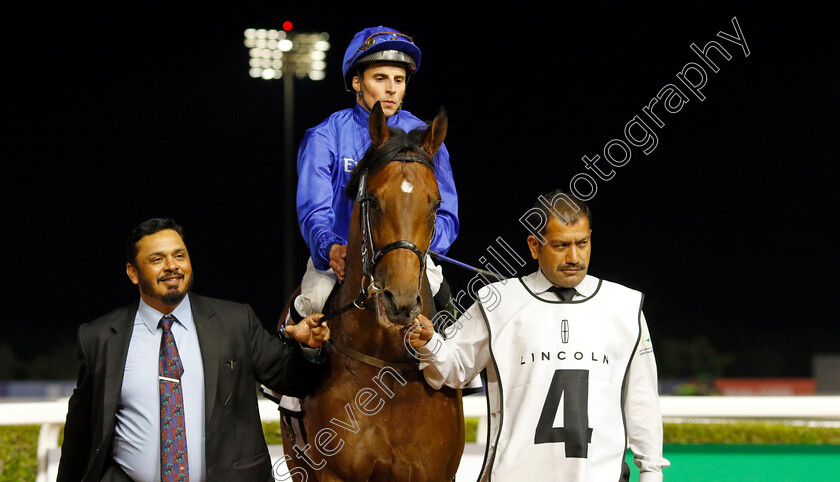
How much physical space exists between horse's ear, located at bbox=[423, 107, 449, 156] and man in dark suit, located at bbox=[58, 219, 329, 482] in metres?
0.65

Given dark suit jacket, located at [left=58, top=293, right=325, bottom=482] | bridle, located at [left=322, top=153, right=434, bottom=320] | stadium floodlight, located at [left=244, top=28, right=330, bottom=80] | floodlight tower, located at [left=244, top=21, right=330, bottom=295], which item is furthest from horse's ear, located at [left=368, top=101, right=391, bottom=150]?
stadium floodlight, located at [left=244, top=28, right=330, bottom=80]

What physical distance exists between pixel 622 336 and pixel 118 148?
16206mm

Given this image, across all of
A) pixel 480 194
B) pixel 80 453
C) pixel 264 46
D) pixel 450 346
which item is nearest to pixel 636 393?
pixel 450 346

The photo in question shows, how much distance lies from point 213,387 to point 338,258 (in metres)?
0.59

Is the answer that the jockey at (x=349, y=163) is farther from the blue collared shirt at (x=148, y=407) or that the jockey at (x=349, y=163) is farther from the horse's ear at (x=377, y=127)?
the blue collared shirt at (x=148, y=407)

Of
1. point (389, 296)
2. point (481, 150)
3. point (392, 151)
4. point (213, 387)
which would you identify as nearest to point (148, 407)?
point (213, 387)

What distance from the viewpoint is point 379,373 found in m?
2.58

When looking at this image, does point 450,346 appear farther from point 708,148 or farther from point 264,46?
point 708,148

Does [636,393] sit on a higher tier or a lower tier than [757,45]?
lower

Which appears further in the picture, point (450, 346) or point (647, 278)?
point (647, 278)

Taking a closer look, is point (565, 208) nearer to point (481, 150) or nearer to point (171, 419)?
point (171, 419)

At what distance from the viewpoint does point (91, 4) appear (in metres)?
16.9

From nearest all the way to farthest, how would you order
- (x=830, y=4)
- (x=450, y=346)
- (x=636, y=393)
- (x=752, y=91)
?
(x=636, y=393) < (x=450, y=346) < (x=830, y=4) < (x=752, y=91)

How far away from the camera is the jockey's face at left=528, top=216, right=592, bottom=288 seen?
241 centimetres
